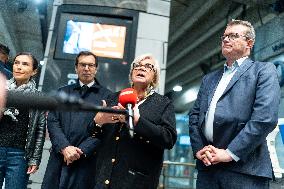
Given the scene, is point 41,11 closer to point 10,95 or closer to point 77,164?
point 77,164

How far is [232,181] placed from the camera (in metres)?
1.96

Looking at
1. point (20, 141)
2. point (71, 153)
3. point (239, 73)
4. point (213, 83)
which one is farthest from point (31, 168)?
point (239, 73)

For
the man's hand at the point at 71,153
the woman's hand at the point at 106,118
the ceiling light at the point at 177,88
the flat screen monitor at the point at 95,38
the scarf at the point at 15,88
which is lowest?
the man's hand at the point at 71,153

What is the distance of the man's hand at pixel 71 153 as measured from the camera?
8.23 ft

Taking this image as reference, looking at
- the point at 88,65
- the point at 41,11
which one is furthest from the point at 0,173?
the point at 41,11

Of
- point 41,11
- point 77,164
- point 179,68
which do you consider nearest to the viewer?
point 77,164

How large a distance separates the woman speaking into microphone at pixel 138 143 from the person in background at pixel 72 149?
1.00 ft

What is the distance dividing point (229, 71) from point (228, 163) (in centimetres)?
67

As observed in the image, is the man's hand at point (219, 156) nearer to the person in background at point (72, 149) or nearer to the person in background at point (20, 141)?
the person in background at point (72, 149)

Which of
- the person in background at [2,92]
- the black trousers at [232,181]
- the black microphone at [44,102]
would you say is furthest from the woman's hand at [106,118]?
the person in background at [2,92]

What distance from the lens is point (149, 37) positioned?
4.56 meters

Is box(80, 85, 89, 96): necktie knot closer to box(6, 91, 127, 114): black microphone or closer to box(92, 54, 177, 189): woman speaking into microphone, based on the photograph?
box(92, 54, 177, 189): woman speaking into microphone

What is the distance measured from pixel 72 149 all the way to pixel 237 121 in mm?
1265

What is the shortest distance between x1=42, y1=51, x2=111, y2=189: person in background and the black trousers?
99 centimetres
